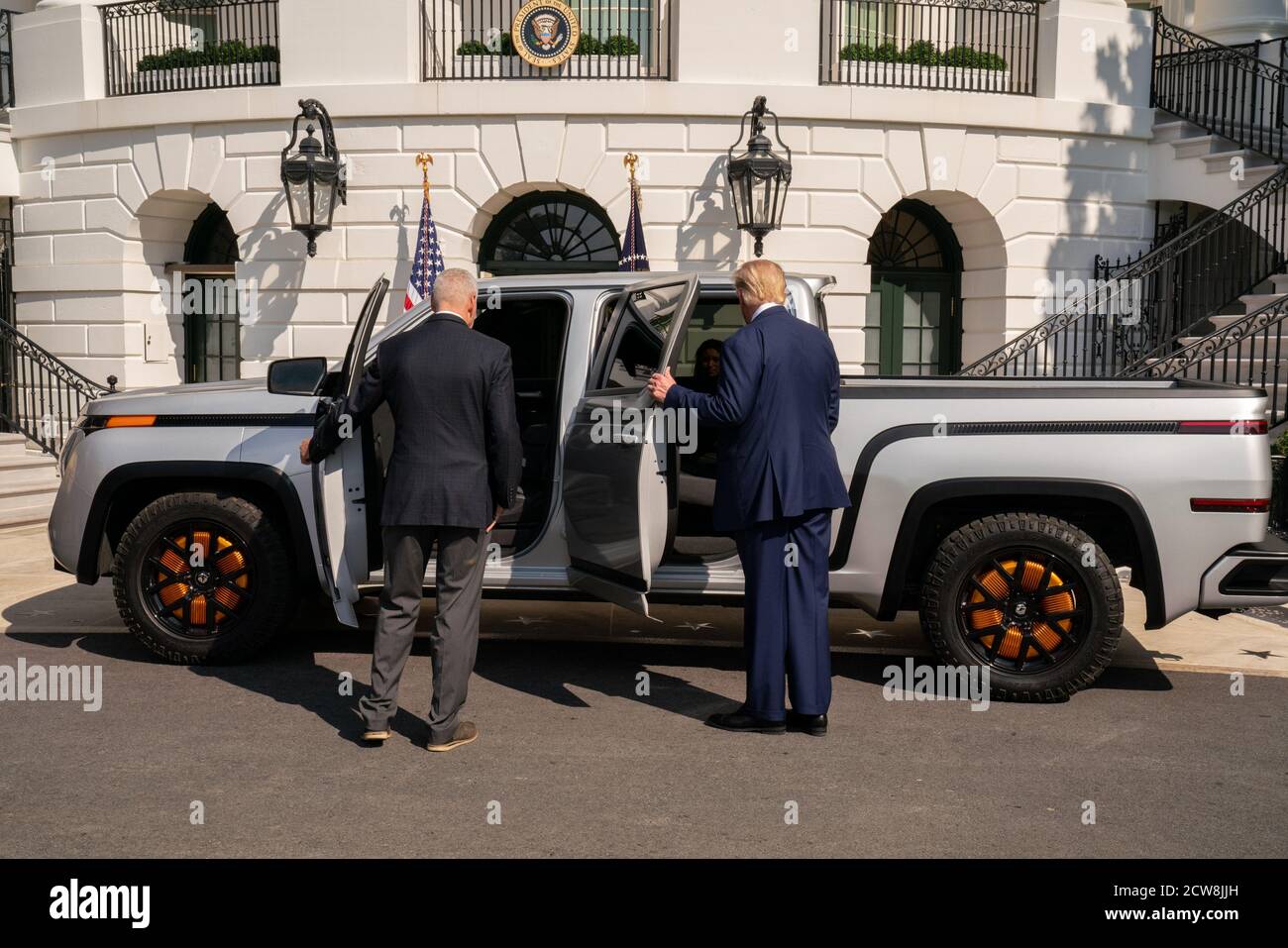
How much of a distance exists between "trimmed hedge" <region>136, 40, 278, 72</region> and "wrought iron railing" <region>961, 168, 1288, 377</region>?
31.9ft

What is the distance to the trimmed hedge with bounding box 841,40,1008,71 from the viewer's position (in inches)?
611

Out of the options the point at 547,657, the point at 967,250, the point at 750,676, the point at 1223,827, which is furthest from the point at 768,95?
the point at 1223,827

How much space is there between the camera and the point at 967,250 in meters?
16.5

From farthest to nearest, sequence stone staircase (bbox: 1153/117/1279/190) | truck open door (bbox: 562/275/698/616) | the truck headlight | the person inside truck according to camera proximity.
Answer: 1. stone staircase (bbox: 1153/117/1279/190)
2. the person inside truck
3. the truck headlight
4. truck open door (bbox: 562/275/698/616)

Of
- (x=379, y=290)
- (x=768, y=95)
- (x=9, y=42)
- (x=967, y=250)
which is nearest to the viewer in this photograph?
(x=379, y=290)

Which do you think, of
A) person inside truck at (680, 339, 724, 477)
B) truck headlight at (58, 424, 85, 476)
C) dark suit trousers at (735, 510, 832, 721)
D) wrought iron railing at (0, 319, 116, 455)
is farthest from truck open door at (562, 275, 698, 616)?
wrought iron railing at (0, 319, 116, 455)

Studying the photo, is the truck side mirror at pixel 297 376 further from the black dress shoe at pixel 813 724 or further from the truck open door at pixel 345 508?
the black dress shoe at pixel 813 724

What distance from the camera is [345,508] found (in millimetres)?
6117

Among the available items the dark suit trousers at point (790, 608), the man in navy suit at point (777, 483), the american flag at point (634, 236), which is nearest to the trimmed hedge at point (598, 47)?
the american flag at point (634, 236)

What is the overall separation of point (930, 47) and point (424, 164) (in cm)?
649

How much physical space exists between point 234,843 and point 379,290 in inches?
104

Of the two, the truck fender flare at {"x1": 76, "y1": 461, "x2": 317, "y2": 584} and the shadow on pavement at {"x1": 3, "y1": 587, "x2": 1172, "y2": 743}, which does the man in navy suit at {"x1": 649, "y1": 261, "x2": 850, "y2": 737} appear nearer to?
the shadow on pavement at {"x1": 3, "y1": 587, "x2": 1172, "y2": 743}

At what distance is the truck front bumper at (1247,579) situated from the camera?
5.92m

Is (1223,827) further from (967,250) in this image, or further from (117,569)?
(967,250)
